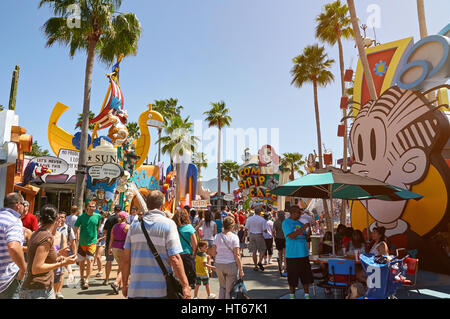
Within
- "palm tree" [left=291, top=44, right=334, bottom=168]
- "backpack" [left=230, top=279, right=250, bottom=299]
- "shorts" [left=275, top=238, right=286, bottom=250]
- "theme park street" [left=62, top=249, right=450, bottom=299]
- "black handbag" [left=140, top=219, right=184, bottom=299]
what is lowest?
"theme park street" [left=62, top=249, right=450, bottom=299]

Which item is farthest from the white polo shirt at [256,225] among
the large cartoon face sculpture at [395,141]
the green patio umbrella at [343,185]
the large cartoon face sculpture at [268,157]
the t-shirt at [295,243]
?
the large cartoon face sculpture at [268,157]

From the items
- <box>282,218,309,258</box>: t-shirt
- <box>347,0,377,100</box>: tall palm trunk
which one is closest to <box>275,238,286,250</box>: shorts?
<box>282,218,309,258</box>: t-shirt

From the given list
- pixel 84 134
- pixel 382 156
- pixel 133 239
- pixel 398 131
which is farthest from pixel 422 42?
pixel 84 134

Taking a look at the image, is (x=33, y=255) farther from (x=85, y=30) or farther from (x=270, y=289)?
(x=85, y=30)

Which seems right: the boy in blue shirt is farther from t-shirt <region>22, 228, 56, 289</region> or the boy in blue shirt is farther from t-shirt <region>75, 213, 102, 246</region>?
t-shirt <region>75, 213, 102, 246</region>

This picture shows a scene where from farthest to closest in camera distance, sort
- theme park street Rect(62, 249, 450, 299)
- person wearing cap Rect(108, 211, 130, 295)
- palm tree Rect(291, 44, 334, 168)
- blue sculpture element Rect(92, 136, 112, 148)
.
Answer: palm tree Rect(291, 44, 334, 168), blue sculpture element Rect(92, 136, 112, 148), person wearing cap Rect(108, 211, 130, 295), theme park street Rect(62, 249, 450, 299)

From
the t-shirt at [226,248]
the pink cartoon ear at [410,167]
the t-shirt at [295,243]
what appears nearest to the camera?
the t-shirt at [226,248]

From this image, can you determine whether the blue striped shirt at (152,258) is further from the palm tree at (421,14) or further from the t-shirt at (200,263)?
the palm tree at (421,14)

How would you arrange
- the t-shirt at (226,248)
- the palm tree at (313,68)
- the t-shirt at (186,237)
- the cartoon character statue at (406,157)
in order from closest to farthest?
1. the t-shirt at (226,248)
2. the t-shirt at (186,237)
3. the cartoon character statue at (406,157)
4. the palm tree at (313,68)

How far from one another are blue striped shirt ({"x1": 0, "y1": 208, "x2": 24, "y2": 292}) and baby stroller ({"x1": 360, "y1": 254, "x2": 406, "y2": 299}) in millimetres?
4872

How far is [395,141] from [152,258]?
8710 mm

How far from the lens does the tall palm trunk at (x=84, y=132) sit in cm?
1088

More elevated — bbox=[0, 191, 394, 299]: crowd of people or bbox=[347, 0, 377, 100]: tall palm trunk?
bbox=[347, 0, 377, 100]: tall palm trunk

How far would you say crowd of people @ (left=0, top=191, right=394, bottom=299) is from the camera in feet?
11.1
